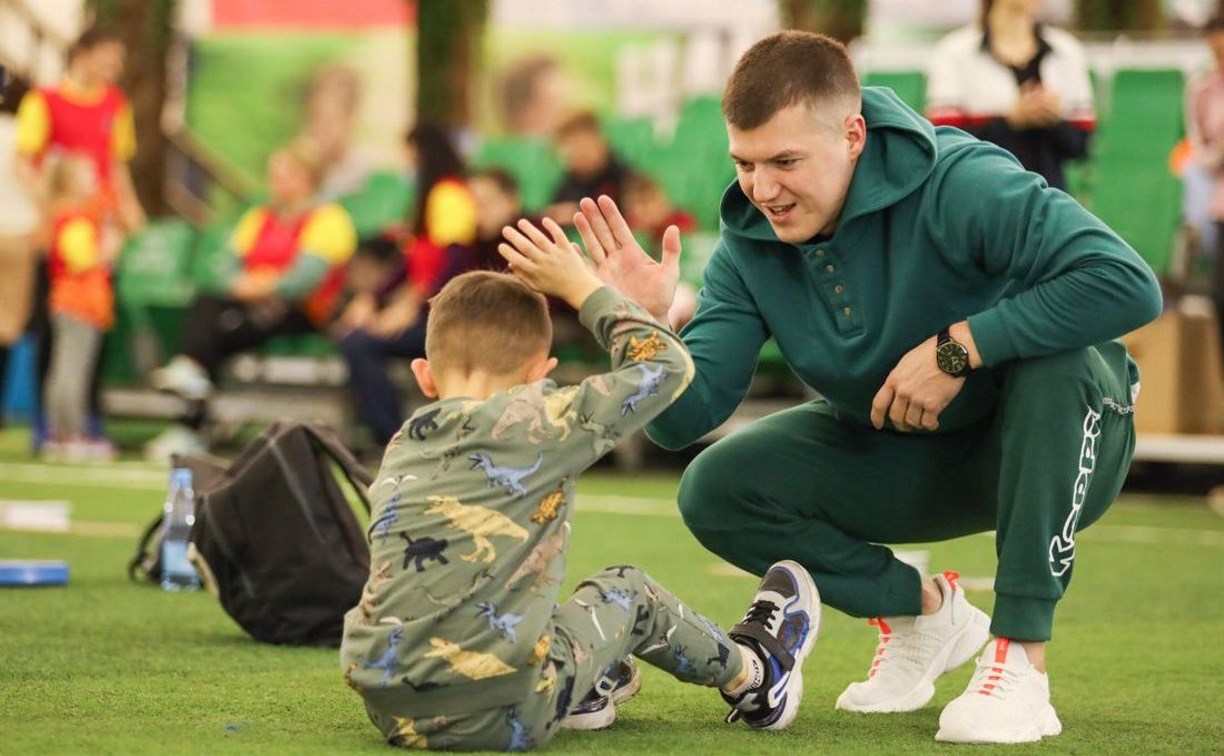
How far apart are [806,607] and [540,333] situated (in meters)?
0.72

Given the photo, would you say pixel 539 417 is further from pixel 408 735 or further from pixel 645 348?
pixel 408 735

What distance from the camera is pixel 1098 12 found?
1220 centimetres

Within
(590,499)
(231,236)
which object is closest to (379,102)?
(231,236)

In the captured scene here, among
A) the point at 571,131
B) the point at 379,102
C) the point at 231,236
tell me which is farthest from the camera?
the point at 379,102

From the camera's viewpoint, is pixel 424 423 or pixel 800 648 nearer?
pixel 424 423

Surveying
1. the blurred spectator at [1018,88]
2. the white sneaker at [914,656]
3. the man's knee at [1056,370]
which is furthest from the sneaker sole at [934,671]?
the blurred spectator at [1018,88]

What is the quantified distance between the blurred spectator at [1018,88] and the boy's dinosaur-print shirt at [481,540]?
355cm

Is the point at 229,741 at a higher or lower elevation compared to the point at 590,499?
higher

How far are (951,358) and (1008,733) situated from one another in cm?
57

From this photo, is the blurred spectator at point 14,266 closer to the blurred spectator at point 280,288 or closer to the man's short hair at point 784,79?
the blurred spectator at point 280,288

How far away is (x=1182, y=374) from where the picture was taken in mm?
7852

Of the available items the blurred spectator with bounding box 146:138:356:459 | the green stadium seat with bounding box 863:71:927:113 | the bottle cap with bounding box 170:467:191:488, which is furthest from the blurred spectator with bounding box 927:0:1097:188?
the blurred spectator with bounding box 146:138:356:459

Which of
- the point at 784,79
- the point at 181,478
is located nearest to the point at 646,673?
the point at 784,79

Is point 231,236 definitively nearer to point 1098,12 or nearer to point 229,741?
point 1098,12
